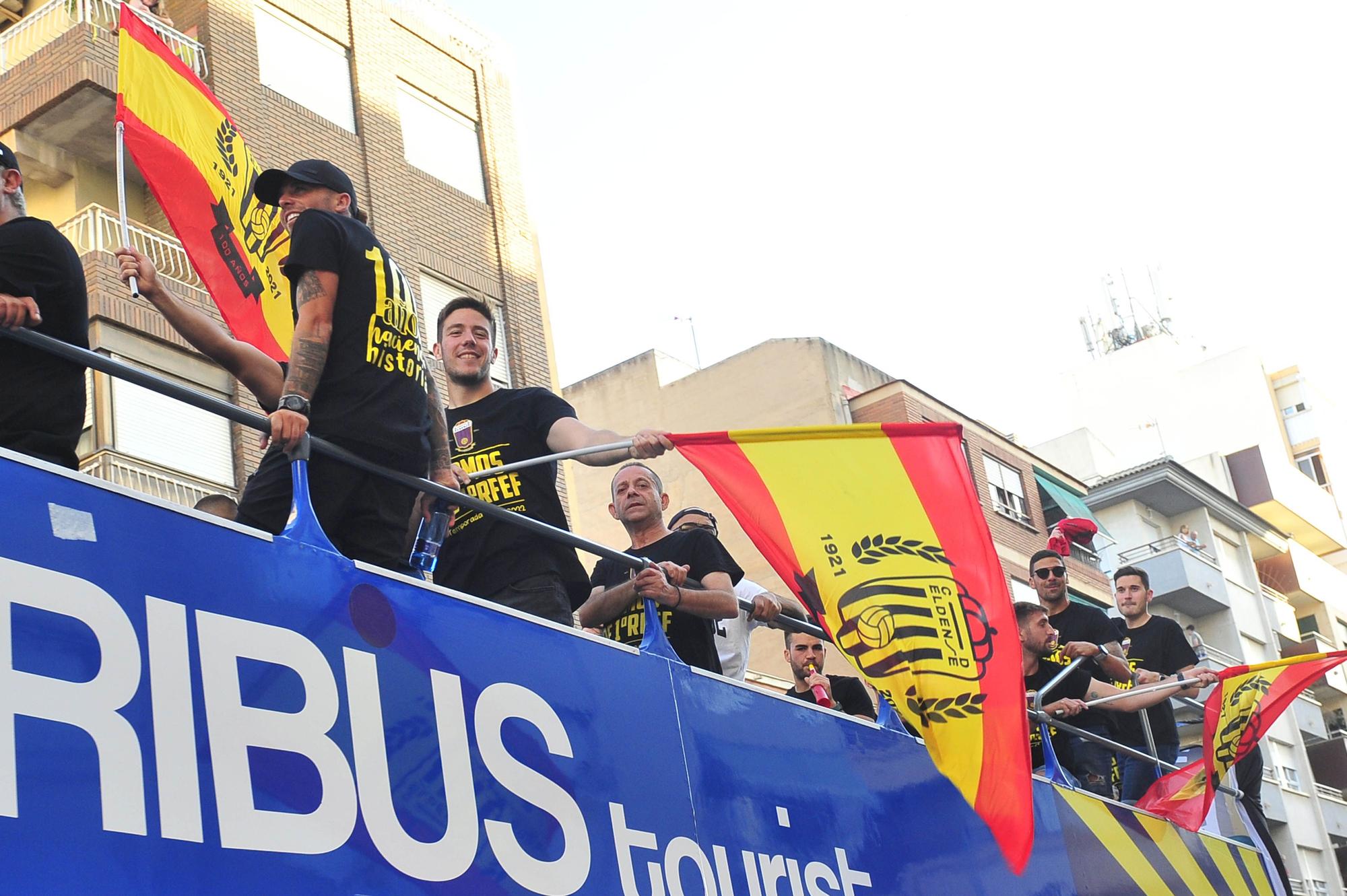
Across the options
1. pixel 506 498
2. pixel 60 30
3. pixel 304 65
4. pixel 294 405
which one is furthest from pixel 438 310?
pixel 294 405

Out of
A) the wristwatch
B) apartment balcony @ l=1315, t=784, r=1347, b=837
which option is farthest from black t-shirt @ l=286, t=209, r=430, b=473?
apartment balcony @ l=1315, t=784, r=1347, b=837

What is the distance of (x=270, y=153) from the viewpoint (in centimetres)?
2002

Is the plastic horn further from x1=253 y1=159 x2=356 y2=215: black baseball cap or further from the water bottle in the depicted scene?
x1=253 y1=159 x2=356 y2=215: black baseball cap

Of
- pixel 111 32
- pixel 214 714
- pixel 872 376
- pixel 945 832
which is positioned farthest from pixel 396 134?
pixel 214 714

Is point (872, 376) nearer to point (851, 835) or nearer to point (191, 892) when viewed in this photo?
point (851, 835)

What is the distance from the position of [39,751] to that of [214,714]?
48 centimetres

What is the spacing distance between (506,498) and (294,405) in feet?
4.56

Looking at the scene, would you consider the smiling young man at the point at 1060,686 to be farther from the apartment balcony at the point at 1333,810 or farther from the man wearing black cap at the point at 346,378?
the apartment balcony at the point at 1333,810

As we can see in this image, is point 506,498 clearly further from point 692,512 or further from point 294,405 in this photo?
point 692,512

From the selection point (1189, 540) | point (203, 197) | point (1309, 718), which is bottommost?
point (203, 197)

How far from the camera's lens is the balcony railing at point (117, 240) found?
17875mm

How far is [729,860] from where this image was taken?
5.51 m

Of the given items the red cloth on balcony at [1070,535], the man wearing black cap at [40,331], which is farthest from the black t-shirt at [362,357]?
the red cloth on balcony at [1070,535]

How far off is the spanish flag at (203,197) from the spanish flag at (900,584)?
1987 mm
